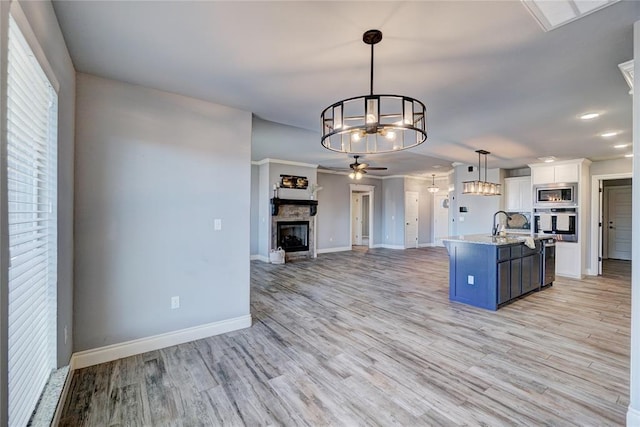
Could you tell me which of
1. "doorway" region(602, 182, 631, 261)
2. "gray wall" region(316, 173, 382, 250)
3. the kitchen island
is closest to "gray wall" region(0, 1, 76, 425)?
the kitchen island

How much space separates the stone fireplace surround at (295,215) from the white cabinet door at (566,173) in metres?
5.71

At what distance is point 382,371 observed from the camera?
2.46 meters

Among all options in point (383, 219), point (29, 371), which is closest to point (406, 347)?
point (29, 371)

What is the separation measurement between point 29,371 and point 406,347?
112 inches

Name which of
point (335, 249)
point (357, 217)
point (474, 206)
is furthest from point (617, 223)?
point (335, 249)

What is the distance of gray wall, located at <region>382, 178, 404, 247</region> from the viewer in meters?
10.2

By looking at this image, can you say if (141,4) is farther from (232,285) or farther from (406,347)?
(406,347)

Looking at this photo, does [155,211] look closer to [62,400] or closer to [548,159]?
[62,400]

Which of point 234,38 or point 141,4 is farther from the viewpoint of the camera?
point 234,38

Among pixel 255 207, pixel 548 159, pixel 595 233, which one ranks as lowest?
pixel 595 233

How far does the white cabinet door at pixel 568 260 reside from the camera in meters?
6.06

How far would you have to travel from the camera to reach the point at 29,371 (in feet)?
5.29

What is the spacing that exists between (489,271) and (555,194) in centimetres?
391

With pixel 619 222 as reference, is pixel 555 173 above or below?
above
